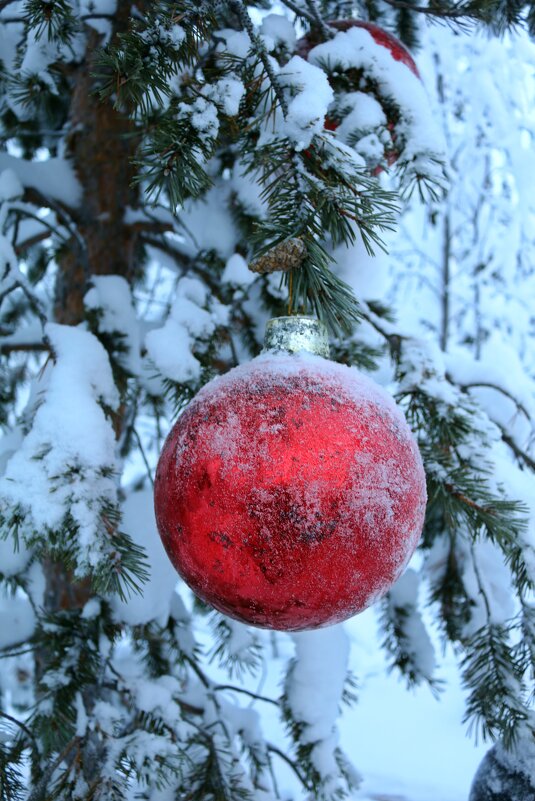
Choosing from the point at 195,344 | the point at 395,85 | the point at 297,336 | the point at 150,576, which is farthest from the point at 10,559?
the point at 395,85

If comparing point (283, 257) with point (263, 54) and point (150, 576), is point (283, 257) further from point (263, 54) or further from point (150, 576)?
point (150, 576)

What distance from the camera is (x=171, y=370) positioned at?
131 cm

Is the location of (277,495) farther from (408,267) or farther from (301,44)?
(408,267)

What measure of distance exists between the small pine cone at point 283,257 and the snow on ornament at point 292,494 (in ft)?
0.39

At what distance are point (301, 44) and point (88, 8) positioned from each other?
78 centimetres

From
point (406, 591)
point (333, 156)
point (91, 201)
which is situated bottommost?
point (406, 591)

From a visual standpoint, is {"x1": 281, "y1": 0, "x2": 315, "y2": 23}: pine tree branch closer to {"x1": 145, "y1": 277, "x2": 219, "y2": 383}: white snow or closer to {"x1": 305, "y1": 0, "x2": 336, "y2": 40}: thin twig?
{"x1": 305, "y1": 0, "x2": 336, "y2": 40}: thin twig

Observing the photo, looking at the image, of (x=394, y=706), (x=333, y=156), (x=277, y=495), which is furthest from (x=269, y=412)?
(x=394, y=706)

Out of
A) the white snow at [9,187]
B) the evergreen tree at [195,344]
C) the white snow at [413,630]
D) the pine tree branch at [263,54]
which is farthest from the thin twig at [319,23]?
the white snow at [413,630]

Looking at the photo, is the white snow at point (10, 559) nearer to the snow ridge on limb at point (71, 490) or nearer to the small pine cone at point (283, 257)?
the snow ridge on limb at point (71, 490)

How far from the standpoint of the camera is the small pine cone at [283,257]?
788mm

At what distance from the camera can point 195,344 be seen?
4.68 feet

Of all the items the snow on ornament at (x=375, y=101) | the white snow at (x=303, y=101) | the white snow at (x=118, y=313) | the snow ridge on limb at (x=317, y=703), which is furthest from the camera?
the snow ridge on limb at (x=317, y=703)

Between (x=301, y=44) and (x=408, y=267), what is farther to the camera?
(x=408, y=267)
